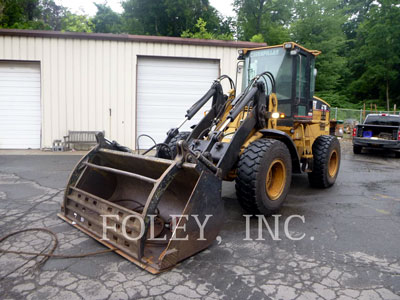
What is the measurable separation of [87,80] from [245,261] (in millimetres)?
10063

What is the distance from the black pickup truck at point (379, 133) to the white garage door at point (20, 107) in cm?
1210

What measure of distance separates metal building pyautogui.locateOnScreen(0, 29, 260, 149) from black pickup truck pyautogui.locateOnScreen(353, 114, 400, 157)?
223 inches

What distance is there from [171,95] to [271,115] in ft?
25.0

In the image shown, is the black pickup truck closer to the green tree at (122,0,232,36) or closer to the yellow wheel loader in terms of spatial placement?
the yellow wheel loader

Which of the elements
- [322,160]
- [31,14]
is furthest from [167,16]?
[322,160]

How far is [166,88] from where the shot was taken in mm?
12453

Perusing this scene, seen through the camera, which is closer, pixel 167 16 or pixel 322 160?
pixel 322 160

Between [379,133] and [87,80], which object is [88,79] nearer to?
[87,80]

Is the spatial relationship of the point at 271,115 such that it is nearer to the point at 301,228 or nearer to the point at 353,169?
the point at 301,228

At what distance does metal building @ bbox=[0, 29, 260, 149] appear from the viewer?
1173cm

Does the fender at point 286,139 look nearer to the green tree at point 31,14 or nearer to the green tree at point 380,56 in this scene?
the green tree at point 31,14

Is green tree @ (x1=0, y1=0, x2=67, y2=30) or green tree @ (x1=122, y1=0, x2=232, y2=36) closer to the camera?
green tree @ (x1=0, y1=0, x2=67, y2=30)

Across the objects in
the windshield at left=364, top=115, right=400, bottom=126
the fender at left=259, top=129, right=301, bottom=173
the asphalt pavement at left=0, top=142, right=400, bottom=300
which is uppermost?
the windshield at left=364, top=115, right=400, bottom=126

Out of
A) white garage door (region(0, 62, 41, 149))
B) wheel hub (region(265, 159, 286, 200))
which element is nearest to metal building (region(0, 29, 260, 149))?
white garage door (region(0, 62, 41, 149))
